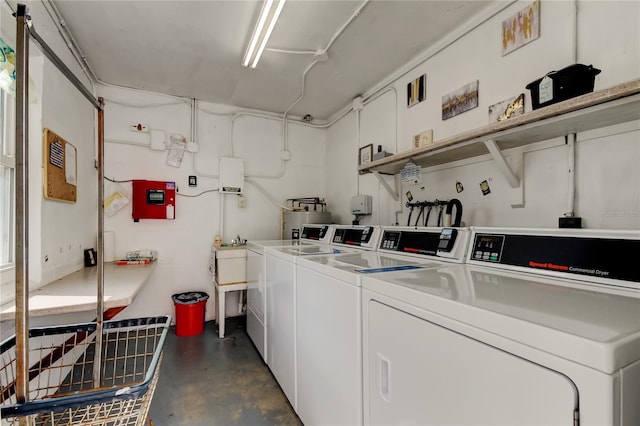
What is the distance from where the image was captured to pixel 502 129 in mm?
1375

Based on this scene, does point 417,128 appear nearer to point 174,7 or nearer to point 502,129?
point 502,129

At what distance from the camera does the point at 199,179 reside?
3.20 metres

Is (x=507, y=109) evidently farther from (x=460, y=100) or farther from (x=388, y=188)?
(x=388, y=188)

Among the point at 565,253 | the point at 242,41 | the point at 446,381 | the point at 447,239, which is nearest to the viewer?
the point at 446,381

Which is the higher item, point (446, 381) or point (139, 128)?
point (139, 128)

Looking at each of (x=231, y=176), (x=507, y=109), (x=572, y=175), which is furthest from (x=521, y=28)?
(x=231, y=176)

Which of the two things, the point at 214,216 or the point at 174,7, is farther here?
the point at 214,216

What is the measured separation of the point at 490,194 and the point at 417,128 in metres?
0.85

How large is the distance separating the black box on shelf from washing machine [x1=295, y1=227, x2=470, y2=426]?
690mm

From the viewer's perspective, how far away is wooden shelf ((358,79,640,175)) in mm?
1018

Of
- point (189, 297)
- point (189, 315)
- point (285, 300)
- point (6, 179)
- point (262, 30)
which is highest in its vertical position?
point (262, 30)

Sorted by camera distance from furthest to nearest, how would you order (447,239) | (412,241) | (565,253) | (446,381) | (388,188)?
(388,188), (412,241), (447,239), (565,253), (446,381)

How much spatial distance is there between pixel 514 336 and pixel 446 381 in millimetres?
247

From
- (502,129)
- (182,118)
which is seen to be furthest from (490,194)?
(182,118)
